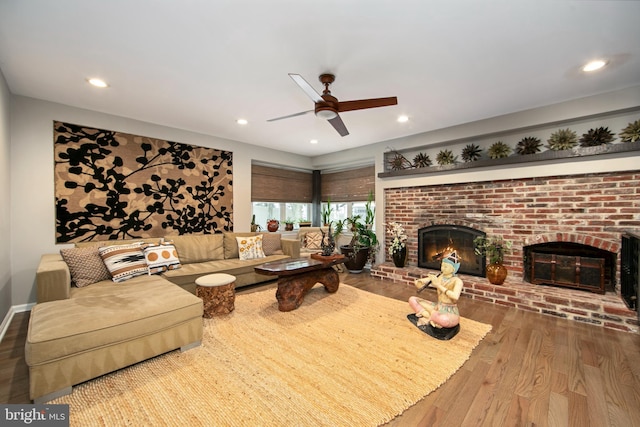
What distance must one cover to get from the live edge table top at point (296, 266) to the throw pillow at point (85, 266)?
1729mm

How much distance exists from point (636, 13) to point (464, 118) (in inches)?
78.9

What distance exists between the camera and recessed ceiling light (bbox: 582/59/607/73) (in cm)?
235

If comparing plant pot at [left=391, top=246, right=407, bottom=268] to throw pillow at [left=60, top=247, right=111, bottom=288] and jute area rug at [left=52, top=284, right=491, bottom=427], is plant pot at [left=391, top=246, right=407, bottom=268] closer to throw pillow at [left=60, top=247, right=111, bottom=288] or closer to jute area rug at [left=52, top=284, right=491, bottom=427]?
jute area rug at [left=52, top=284, right=491, bottom=427]

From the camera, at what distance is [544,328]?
2.67 m

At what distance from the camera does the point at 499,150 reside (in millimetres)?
3684

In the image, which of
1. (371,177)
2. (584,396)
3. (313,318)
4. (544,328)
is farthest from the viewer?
(371,177)

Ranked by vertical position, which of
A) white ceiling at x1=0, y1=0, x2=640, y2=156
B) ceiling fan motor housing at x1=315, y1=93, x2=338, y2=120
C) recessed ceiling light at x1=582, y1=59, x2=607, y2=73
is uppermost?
white ceiling at x1=0, y1=0, x2=640, y2=156

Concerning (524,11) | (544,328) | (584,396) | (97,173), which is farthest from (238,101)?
(544,328)

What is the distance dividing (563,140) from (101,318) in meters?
5.06

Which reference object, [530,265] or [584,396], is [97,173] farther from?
[530,265]

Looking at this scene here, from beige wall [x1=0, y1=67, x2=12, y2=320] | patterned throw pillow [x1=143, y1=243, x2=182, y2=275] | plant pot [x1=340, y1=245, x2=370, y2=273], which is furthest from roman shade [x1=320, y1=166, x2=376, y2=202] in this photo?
beige wall [x1=0, y1=67, x2=12, y2=320]

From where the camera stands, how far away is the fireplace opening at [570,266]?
3.09 meters

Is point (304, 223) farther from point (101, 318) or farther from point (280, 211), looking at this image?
point (101, 318)

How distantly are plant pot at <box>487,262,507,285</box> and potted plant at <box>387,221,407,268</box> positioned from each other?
51.6 inches
